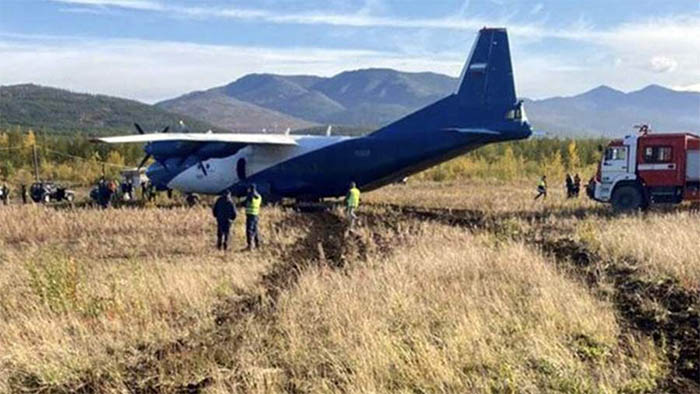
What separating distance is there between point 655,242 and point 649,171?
1139 cm

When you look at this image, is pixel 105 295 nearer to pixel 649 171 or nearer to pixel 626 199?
pixel 626 199

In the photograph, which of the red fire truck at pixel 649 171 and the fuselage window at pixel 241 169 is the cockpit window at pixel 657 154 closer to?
the red fire truck at pixel 649 171

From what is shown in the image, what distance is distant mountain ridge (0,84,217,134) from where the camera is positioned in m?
167

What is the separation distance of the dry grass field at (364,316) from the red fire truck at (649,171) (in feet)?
25.6

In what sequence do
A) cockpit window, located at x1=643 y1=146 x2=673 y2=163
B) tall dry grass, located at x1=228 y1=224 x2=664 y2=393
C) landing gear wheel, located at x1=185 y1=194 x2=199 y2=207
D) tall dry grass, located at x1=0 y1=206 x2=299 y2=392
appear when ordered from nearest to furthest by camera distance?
1. tall dry grass, located at x1=228 y1=224 x2=664 y2=393
2. tall dry grass, located at x1=0 y1=206 x2=299 y2=392
3. cockpit window, located at x1=643 y1=146 x2=673 y2=163
4. landing gear wheel, located at x1=185 y1=194 x2=199 y2=207

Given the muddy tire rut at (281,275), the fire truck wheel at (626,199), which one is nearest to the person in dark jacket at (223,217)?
the muddy tire rut at (281,275)

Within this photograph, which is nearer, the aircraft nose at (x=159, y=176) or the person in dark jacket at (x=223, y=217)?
the person in dark jacket at (x=223, y=217)

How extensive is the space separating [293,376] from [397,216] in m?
17.2

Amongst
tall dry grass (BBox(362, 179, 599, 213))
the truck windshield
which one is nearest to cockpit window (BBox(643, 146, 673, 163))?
the truck windshield

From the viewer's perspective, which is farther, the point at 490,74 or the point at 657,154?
the point at 490,74

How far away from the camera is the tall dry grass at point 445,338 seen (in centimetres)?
684

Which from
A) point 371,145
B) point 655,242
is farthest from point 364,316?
point 371,145

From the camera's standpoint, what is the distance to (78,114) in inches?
7096

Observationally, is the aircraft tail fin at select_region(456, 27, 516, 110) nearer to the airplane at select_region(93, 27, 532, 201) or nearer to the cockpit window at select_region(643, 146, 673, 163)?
the airplane at select_region(93, 27, 532, 201)
